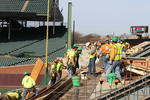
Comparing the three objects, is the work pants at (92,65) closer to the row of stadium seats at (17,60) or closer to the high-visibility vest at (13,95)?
the high-visibility vest at (13,95)

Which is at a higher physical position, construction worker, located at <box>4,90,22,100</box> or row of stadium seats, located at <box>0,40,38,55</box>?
row of stadium seats, located at <box>0,40,38,55</box>

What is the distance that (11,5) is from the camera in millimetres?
26141

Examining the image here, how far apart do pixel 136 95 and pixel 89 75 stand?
3.94 metres

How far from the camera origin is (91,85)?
9.85 m

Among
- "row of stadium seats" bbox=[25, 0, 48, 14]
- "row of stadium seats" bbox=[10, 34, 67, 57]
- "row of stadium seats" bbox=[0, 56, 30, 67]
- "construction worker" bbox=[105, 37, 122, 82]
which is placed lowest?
"row of stadium seats" bbox=[0, 56, 30, 67]

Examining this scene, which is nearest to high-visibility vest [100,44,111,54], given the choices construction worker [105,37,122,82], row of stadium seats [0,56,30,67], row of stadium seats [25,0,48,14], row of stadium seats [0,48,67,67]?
construction worker [105,37,122,82]

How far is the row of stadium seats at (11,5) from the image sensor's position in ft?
83.1

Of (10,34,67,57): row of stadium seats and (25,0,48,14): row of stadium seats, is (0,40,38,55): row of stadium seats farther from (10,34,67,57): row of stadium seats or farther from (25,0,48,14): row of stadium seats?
(25,0,48,14): row of stadium seats

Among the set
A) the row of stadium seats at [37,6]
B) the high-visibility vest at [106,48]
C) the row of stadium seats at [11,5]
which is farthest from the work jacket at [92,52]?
the row of stadium seats at [11,5]

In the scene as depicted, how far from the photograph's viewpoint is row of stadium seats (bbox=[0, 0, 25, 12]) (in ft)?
83.1

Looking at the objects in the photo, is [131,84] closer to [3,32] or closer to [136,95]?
[136,95]

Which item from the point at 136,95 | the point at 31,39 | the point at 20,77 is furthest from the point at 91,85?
the point at 31,39

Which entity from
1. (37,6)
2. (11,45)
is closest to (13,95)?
(11,45)

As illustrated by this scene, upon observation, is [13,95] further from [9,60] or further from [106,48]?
Result: [9,60]
